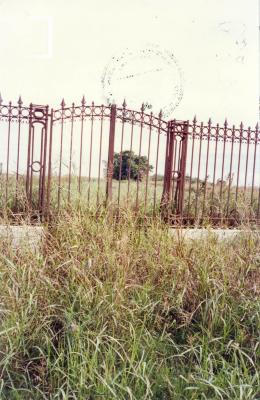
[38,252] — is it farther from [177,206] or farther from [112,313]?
[177,206]

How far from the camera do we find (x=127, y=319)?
10.6 feet

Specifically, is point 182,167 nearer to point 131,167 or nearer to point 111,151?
point 131,167

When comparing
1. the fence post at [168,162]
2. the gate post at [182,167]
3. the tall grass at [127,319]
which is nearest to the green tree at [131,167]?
the fence post at [168,162]

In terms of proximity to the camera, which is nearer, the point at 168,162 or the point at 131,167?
the point at 168,162

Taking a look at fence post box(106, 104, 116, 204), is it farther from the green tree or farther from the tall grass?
the tall grass

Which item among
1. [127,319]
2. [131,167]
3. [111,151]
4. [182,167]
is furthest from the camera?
[131,167]

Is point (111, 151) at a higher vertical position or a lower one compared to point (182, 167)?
higher

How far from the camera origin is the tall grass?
2.62m

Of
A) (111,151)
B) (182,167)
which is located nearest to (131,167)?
(182,167)

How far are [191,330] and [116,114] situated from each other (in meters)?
4.40

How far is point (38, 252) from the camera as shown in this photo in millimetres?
3781

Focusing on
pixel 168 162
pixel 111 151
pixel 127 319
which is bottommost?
pixel 127 319

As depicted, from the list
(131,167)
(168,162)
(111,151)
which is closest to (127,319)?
(111,151)

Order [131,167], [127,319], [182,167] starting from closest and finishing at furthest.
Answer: [127,319] → [182,167] → [131,167]
